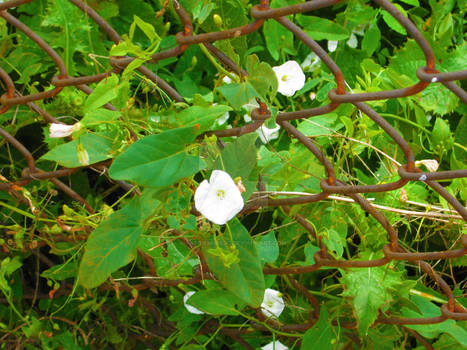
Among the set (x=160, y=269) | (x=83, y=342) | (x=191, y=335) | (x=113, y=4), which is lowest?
(x=83, y=342)

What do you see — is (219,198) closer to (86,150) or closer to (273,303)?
(86,150)

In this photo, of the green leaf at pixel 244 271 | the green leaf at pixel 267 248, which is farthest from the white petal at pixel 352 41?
the green leaf at pixel 244 271

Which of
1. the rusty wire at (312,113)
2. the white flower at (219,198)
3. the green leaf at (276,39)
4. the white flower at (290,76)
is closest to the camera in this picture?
the rusty wire at (312,113)

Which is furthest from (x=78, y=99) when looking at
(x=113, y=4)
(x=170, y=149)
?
(x=170, y=149)

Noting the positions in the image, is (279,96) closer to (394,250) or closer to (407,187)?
(407,187)

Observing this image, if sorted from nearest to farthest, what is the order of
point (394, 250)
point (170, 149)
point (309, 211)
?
point (170, 149) → point (394, 250) → point (309, 211)

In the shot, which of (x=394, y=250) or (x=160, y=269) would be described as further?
(x=160, y=269)

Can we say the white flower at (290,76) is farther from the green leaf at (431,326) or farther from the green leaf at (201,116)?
the green leaf at (431,326)
